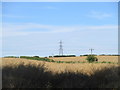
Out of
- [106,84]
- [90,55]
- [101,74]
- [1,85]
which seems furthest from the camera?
[90,55]

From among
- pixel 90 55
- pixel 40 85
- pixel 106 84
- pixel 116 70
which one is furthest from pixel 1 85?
pixel 90 55

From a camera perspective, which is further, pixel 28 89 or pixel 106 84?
pixel 106 84

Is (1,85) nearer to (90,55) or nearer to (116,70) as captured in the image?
(116,70)

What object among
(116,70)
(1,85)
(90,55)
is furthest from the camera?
(90,55)

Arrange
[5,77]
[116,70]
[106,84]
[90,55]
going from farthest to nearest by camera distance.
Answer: [90,55] < [116,70] < [106,84] < [5,77]

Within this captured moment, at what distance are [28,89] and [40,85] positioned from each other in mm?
865

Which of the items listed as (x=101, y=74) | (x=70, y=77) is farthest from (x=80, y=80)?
(x=101, y=74)

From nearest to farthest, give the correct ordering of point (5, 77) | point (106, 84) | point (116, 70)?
point (5, 77)
point (106, 84)
point (116, 70)

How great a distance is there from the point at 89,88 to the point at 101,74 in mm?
2498

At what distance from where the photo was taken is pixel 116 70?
1800 cm

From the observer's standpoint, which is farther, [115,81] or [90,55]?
[90,55]

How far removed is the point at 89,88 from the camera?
46.4 ft

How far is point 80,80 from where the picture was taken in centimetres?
1495

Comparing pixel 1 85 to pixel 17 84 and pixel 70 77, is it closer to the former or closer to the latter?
pixel 17 84
